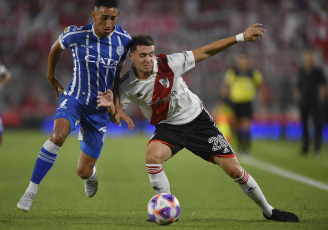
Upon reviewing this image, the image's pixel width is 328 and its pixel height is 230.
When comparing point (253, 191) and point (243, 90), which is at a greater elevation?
point (253, 191)

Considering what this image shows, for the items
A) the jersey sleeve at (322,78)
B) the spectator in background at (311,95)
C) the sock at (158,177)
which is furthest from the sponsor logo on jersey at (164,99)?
the jersey sleeve at (322,78)

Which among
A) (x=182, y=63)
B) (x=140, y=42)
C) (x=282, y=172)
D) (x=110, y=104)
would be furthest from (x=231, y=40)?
(x=282, y=172)

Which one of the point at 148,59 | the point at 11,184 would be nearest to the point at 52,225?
the point at 148,59

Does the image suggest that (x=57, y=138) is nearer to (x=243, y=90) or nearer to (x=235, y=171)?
(x=235, y=171)

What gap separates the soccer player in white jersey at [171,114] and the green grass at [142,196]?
439 millimetres

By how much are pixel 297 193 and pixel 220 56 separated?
52.1 feet

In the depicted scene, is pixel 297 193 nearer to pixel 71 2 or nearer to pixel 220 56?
pixel 220 56

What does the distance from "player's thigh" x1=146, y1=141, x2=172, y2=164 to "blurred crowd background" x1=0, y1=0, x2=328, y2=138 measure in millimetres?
16274

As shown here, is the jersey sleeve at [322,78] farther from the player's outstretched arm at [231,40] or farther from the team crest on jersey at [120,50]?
the team crest on jersey at [120,50]

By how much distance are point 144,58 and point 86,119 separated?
3.58ft

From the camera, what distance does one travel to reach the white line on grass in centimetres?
849

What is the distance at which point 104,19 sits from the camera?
5824 millimetres

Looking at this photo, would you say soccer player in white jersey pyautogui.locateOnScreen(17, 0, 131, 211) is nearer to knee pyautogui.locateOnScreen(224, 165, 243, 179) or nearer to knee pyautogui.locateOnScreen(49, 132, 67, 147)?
knee pyautogui.locateOnScreen(49, 132, 67, 147)

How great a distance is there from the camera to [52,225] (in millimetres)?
5262
